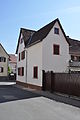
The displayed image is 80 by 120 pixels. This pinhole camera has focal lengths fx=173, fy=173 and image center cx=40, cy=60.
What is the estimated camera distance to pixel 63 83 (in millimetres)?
14977

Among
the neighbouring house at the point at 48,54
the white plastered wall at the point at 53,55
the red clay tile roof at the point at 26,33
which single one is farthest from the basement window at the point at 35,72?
the red clay tile roof at the point at 26,33

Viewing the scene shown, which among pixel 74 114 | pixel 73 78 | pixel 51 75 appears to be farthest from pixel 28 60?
pixel 74 114

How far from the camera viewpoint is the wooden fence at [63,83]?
13.3 meters

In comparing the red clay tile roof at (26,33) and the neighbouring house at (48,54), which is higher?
the red clay tile roof at (26,33)

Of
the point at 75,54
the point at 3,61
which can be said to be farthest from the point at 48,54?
the point at 3,61

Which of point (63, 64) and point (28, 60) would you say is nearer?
point (63, 64)

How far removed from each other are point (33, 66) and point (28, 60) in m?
2.39

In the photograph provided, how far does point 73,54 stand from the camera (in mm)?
28250

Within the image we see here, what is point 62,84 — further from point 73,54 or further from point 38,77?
point 73,54

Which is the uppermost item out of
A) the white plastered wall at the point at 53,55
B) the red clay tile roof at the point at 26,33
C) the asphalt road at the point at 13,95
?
the red clay tile roof at the point at 26,33

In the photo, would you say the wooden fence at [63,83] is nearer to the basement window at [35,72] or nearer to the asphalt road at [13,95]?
the asphalt road at [13,95]

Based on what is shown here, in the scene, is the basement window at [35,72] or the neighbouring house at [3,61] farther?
the neighbouring house at [3,61]

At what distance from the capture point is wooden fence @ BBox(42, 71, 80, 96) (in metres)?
13.3

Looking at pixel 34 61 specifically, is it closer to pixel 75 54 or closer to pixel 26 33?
pixel 26 33
